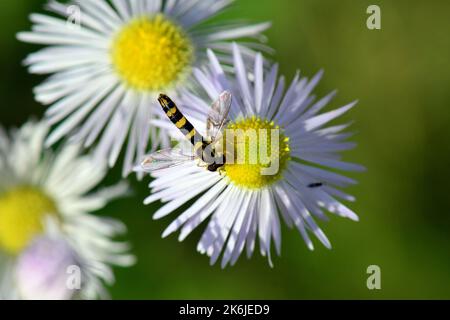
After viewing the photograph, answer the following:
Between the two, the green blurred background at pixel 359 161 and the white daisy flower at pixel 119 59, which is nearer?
the white daisy flower at pixel 119 59

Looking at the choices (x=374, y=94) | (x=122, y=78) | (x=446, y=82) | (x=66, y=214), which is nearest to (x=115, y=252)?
(x=66, y=214)

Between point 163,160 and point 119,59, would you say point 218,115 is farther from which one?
point 119,59

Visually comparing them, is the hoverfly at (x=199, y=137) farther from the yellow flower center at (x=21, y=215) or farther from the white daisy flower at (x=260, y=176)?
the yellow flower center at (x=21, y=215)

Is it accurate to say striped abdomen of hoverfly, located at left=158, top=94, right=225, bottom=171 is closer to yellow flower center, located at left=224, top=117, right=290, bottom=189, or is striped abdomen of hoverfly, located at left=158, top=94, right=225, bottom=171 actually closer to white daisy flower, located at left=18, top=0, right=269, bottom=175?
yellow flower center, located at left=224, top=117, right=290, bottom=189

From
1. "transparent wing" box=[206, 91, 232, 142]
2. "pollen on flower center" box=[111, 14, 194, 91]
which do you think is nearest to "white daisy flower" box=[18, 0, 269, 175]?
"pollen on flower center" box=[111, 14, 194, 91]

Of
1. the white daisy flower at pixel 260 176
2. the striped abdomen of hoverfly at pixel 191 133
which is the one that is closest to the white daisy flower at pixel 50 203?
Answer: the white daisy flower at pixel 260 176

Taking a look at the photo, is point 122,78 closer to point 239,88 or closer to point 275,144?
point 239,88
